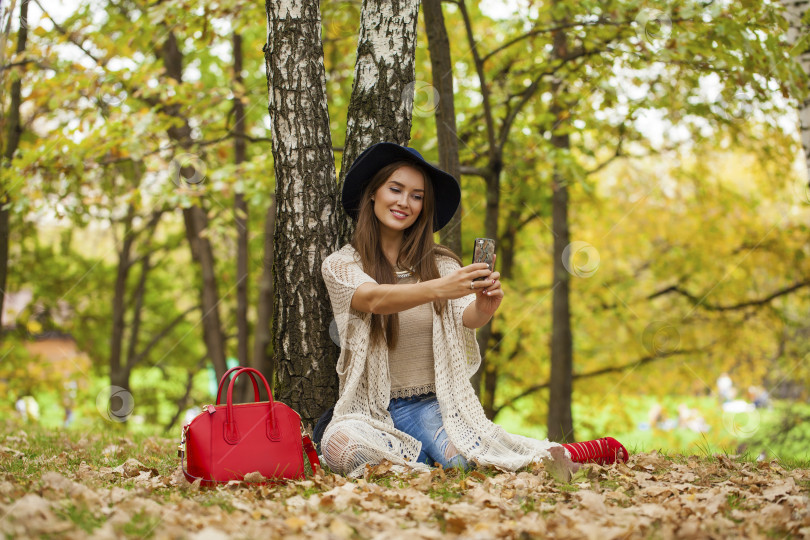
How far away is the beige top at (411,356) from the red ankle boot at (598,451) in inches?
31.9

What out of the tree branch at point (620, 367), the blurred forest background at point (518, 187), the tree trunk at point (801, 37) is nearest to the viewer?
the tree trunk at point (801, 37)

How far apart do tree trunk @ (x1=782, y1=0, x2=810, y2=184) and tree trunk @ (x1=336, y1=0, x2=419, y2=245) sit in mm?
3063

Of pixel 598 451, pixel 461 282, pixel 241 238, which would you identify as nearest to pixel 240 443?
pixel 461 282

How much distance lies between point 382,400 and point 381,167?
1217mm

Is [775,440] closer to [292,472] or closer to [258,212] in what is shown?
[292,472]

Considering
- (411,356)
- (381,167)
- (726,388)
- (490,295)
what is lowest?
(726,388)

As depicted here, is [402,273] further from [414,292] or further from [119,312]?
[119,312]

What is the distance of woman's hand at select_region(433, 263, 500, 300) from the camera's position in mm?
3090

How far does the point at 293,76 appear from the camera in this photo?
3812 mm

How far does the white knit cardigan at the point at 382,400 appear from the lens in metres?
3.31

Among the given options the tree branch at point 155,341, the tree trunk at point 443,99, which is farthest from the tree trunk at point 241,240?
the tree trunk at point 443,99

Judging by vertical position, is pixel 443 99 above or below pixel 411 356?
above

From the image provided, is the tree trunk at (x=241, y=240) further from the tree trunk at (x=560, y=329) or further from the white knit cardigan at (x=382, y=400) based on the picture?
the white knit cardigan at (x=382, y=400)

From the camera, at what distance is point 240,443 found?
3.05 m
